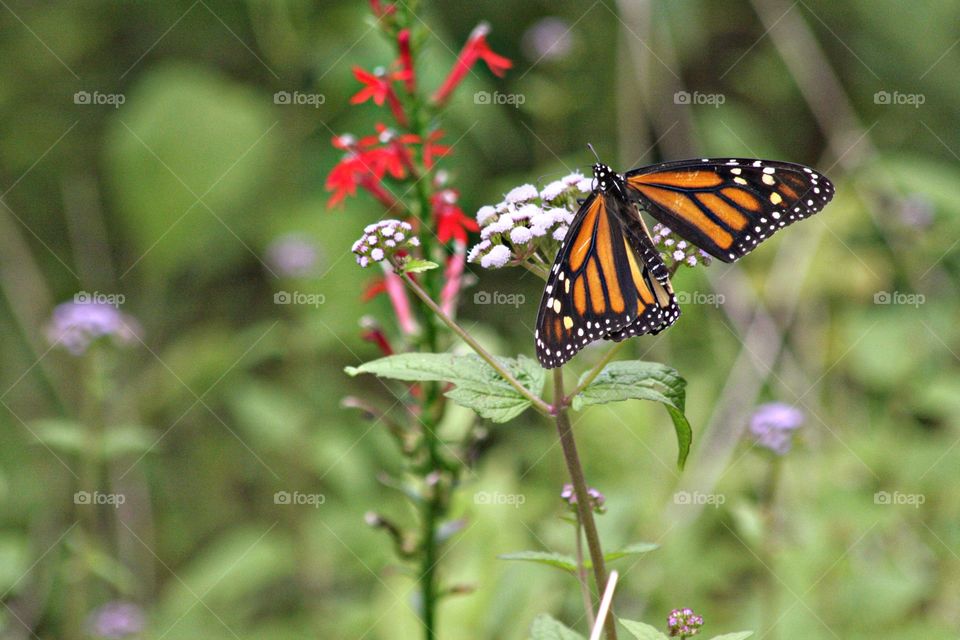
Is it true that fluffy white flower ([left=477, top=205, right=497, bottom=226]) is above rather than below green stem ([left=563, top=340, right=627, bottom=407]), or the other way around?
above

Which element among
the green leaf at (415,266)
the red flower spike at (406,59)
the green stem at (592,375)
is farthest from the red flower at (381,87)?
the green stem at (592,375)

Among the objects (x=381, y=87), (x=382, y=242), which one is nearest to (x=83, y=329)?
(x=381, y=87)

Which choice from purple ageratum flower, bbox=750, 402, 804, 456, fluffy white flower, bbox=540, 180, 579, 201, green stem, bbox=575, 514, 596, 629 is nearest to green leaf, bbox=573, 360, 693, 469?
green stem, bbox=575, 514, 596, 629

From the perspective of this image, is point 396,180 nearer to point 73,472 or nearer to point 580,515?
point 580,515

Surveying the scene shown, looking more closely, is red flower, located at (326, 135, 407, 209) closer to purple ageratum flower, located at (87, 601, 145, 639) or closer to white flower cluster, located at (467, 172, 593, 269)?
white flower cluster, located at (467, 172, 593, 269)

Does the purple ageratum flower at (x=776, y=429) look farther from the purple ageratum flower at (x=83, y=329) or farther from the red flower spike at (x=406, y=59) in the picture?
the purple ageratum flower at (x=83, y=329)

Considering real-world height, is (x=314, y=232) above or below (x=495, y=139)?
below

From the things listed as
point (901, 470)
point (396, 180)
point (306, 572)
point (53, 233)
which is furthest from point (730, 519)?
point (53, 233)
